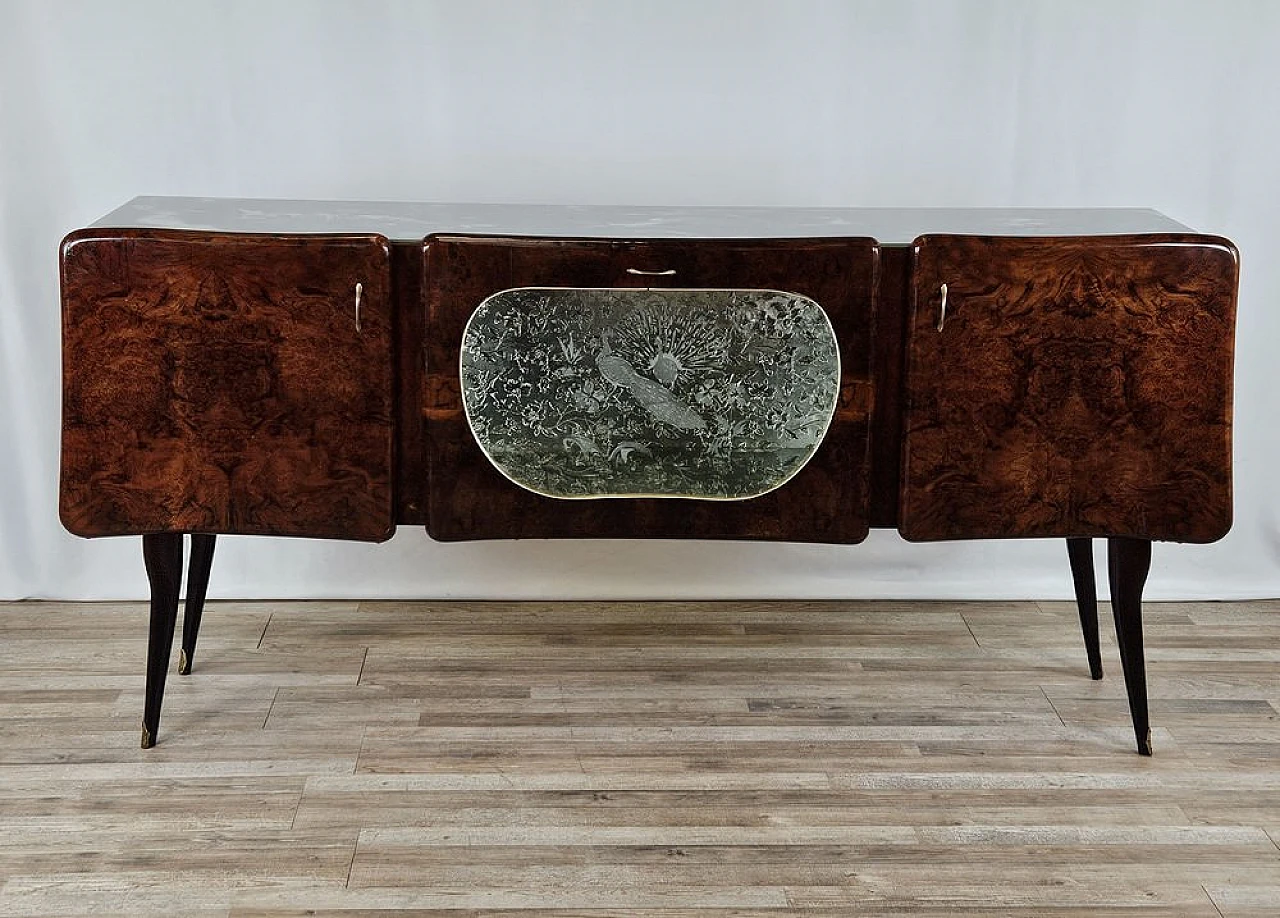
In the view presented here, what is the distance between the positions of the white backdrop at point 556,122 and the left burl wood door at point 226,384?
0.68m

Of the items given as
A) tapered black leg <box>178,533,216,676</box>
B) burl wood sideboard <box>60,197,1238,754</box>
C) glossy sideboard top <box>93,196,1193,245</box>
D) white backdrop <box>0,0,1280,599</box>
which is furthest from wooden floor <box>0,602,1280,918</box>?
glossy sideboard top <box>93,196,1193,245</box>

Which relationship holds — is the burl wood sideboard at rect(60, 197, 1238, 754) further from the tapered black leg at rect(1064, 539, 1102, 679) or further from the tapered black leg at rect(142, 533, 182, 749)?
the tapered black leg at rect(1064, 539, 1102, 679)

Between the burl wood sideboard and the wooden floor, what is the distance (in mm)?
320

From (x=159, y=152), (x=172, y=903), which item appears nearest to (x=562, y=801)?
(x=172, y=903)

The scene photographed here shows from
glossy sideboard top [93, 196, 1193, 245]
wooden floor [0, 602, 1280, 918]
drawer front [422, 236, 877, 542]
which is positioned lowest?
wooden floor [0, 602, 1280, 918]

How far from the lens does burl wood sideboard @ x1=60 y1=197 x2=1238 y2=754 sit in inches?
66.8

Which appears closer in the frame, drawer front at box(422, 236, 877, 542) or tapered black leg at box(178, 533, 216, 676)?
drawer front at box(422, 236, 877, 542)

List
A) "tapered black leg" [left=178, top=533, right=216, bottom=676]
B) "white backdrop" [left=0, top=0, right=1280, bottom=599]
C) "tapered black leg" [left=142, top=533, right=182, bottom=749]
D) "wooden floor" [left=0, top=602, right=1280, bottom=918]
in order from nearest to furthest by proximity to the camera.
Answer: "wooden floor" [left=0, top=602, right=1280, bottom=918]
"tapered black leg" [left=142, top=533, right=182, bottom=749]
"tapered black leg" [left=178, top=533, right=216, bottom=676]
"white backdrop" [left=0, top=0, right=1280, bottom=599]

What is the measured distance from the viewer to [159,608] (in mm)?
1872

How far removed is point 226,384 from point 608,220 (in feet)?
1.79

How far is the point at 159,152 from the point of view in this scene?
2.33 metres

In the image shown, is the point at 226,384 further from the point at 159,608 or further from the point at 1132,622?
the point at 1132,622

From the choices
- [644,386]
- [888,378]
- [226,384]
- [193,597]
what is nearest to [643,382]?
[644,386]

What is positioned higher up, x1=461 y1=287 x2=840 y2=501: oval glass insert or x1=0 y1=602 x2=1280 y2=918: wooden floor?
x1=461 y1=287 x2=840 y2=501: oval glass insert
